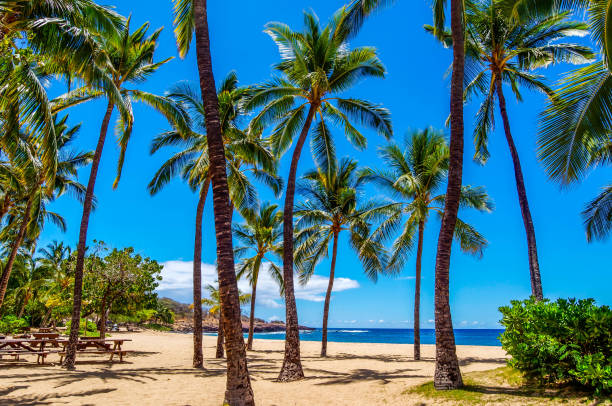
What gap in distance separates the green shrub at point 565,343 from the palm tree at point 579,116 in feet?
7.86

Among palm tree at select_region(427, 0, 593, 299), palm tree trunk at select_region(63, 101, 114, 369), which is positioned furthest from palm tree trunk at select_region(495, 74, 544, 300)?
palm tree trunk at select_region(63, 101, 114, 369)

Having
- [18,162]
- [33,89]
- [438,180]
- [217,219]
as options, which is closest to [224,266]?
[217,219]

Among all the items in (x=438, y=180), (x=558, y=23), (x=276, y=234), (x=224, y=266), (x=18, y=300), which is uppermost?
(x=558, y=23)

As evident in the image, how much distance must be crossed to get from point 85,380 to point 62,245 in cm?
3980

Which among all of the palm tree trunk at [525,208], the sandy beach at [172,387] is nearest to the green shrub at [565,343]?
the sandy beach at [172,387]

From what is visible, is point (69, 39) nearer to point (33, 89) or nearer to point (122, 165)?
point (33, 89)

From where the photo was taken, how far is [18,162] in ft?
33.2

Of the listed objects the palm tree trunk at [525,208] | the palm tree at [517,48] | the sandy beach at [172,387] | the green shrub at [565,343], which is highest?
the palm tree at [517,48]

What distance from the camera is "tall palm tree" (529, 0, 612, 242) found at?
629 centimetres

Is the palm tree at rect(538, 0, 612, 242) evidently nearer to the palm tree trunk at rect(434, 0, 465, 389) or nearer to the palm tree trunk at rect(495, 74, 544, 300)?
the palm tree trunk at rect(434, 0, 465, 389)

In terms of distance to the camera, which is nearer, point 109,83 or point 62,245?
point 109,83

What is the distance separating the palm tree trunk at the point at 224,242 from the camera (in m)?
6.36

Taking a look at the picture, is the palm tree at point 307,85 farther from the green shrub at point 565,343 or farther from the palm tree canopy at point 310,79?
the green shrub at point 565,343

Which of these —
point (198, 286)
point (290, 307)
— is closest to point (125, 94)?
point (198, 286)
